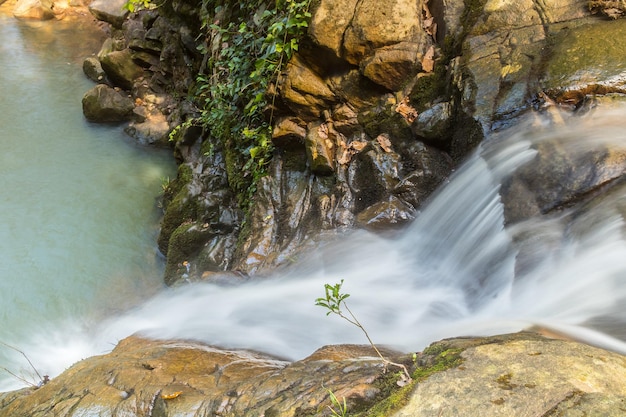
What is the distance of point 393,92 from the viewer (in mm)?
5164

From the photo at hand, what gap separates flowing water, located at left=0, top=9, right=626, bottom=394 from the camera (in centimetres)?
295

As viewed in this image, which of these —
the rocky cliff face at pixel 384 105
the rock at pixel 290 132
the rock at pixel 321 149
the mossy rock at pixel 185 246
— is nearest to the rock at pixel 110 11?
the rocky cliff face at pixel 384 105

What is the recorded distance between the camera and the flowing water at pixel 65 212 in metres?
6.24

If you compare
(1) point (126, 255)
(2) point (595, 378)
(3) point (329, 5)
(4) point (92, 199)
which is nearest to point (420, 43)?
(3) point (329, 5)

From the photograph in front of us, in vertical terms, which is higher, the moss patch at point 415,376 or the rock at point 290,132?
the rock at point 290,132

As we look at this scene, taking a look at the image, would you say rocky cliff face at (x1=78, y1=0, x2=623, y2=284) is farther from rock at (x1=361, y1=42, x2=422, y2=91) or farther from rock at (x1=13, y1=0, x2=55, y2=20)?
rock at (x1=13, y1=0, x2=55, y2=20)

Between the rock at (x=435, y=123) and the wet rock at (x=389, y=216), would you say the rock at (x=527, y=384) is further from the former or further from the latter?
the rock at (x=435, y=123)

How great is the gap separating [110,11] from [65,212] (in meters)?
6.81

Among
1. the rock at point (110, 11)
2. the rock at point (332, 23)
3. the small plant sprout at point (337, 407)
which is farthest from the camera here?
the rock at point (110, 11)

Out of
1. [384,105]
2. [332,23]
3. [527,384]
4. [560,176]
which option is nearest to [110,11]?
[332,23]

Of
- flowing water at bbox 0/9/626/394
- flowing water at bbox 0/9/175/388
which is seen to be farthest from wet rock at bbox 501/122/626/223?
flowing water at bbox 0/9/175/388

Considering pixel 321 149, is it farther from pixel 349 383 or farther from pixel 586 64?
pixel 349 383

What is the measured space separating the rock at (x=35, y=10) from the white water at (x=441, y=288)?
1312 cm

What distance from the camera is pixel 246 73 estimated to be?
21.6 feet
